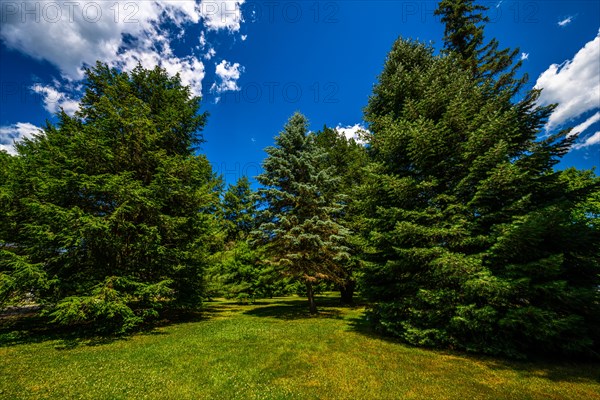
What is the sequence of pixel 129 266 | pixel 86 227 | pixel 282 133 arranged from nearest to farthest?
1. pixel 86 227
2. pixel 129 266
3. pixel 282 133

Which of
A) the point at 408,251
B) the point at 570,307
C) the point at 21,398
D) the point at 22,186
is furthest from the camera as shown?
the point at 22,186

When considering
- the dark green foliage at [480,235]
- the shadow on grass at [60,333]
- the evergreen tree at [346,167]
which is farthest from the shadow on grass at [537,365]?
the shadow on grass at [60,333]

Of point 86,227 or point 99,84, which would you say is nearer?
point 86,227

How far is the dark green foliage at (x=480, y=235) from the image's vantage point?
717 cm

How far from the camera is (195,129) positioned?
56.2 ft

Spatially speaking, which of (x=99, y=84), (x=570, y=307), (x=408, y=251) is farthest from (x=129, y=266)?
(x=570, y=307)

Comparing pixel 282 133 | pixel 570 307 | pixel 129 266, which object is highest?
pixel 282 133

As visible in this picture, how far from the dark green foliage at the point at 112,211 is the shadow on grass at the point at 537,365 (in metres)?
12.9

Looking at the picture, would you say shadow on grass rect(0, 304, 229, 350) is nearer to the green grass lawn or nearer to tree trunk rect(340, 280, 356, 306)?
the green grass lawn

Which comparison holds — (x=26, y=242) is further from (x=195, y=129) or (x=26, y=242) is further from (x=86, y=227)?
(x=195, y=129)

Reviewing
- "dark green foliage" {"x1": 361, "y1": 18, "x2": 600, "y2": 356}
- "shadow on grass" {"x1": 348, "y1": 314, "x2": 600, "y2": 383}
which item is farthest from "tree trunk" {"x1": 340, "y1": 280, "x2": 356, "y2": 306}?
"shadow on grass" {"x1": 348, "y1": 314, "x2": 600, "y2": 383}

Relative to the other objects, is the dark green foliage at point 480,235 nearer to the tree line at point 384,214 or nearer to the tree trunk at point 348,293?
the tree line at point 384,214

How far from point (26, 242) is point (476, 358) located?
67.2 ft

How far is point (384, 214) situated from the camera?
10.2m
